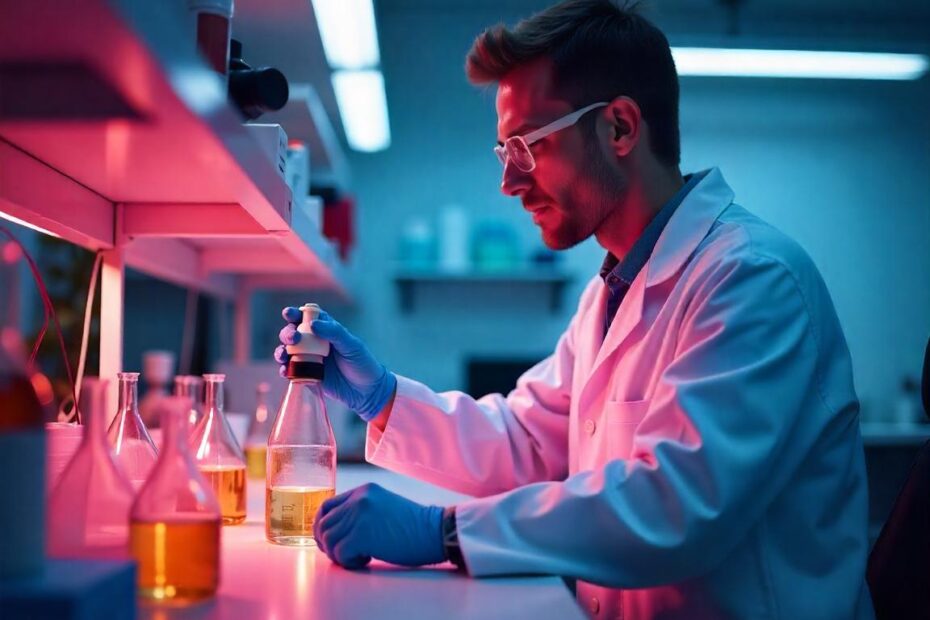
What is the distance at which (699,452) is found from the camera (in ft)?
3.63

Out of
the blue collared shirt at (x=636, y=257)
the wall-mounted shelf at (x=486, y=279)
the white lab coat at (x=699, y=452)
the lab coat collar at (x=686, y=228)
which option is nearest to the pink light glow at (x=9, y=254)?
the white lab coat at (x=699, y=452)

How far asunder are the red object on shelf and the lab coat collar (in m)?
1.89

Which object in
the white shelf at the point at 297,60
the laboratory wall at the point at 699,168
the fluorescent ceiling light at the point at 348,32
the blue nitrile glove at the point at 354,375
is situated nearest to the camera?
the blue nitrile glove at the point at 354,375

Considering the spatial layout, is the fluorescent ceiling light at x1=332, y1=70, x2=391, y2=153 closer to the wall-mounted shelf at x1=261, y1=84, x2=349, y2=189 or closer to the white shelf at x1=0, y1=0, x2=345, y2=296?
the wall-mounted shelf at x1=261, y1=84, x2=349, y2=189

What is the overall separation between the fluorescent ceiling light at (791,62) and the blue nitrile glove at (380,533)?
2940mm

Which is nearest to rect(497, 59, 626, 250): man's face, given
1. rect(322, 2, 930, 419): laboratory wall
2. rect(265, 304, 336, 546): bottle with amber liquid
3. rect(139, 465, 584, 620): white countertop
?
rect(265, 304, 336, 546): bottle with amber liquid

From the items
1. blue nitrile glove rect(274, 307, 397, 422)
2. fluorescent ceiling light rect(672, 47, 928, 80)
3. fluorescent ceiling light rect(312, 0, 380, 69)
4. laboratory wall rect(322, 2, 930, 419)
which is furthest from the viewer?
laboratory wall rect(322, 2, 930, 419)

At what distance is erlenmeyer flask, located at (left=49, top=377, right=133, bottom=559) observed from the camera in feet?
2.78

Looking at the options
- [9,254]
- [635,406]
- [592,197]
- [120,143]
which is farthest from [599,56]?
[9,254]

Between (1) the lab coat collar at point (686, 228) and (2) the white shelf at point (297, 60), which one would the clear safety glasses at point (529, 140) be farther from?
(2) the white shelf at point (297, 60)

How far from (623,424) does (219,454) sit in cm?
61

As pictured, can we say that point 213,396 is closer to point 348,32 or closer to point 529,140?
point 529,140

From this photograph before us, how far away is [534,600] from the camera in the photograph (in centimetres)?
97

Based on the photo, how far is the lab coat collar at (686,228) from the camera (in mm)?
1415
